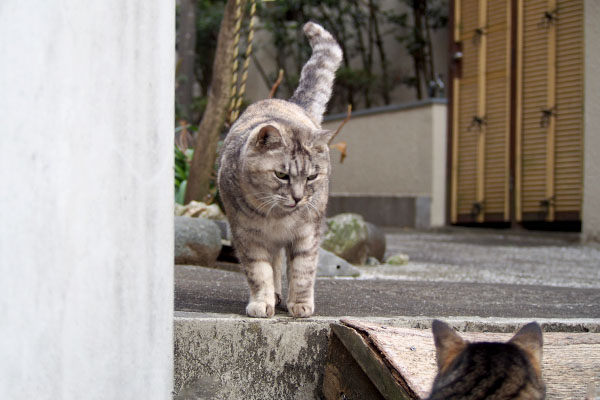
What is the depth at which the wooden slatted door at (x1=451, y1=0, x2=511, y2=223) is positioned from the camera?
31.3ft

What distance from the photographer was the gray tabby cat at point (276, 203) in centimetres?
286

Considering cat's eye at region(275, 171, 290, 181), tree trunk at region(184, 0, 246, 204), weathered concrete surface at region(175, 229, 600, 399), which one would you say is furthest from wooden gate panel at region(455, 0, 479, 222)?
cat's eye at region(275, 171, 290, 181)

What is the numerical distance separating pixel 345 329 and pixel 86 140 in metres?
1.17

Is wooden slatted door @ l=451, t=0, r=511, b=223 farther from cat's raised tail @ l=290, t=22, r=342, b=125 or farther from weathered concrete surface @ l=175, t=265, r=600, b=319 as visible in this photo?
cat's raised tail @ l=290, t=22, r=342, b=125

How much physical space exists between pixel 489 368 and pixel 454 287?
238 cm

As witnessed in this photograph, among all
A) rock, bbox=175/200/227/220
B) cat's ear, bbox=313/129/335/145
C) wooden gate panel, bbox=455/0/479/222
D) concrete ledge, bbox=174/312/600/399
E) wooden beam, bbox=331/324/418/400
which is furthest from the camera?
wooden gate panel, bbox=455/0/479/222

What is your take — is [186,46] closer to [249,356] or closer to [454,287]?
[454,287]


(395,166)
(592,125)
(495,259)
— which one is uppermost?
(592,125)

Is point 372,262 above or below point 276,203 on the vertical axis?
below

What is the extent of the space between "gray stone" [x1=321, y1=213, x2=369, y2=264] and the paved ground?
11.0 inches

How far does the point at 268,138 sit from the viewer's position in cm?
288

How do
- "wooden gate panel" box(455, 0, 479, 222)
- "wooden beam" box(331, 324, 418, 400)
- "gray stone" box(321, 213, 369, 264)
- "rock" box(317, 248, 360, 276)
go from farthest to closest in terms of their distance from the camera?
"wooden gate panel" box(455, 0, 479, 222) → "gray stone" box(321, 213, 369, 264) → "rock" box(317, 248, 360, 276) → "wooden beam" box(331, 324, 418, 400)

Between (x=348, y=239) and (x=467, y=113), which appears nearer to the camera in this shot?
(x=348, y=239)

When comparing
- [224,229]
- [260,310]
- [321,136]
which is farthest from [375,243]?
[260,310]
